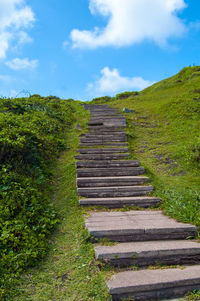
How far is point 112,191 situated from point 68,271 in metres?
2.16

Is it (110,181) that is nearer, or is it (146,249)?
(146,249)

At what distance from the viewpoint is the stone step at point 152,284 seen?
272cm

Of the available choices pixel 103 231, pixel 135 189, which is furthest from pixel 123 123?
pixel 103 231

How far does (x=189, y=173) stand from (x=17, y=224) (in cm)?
415

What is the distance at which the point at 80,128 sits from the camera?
9586 mm

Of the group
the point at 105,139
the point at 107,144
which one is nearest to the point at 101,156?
the point at 107,144

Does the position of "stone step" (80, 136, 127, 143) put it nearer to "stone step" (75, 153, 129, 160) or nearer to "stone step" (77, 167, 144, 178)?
"stone step" (75, 153, 129, 160)

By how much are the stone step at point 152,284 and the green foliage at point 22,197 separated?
3.81 ft

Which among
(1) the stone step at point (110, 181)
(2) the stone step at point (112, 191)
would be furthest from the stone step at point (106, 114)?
(2) the stone step at point (112, 191)

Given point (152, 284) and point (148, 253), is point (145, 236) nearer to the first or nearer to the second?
point (148, 253)

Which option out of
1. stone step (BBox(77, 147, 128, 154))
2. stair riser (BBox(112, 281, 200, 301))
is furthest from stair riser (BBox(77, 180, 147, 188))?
stair riser (BBox(112, 281, 200, 301))

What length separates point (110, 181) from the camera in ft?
17.8

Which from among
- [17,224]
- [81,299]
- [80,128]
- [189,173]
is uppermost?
[80,128]

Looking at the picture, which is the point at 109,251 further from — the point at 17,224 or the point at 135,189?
the point at 135,189
